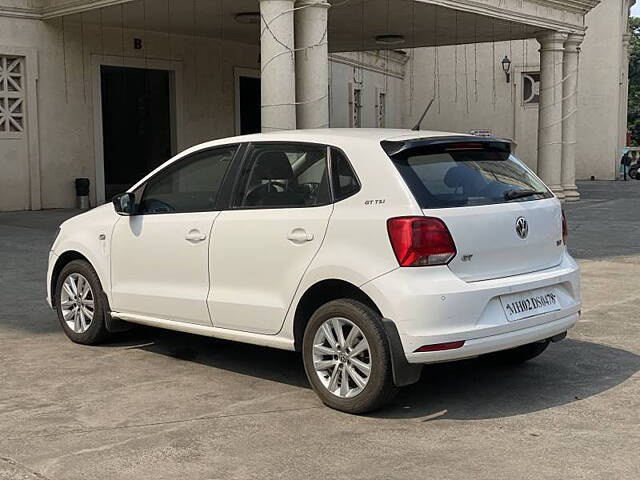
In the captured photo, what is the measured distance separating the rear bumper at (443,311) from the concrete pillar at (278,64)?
829 centimetres

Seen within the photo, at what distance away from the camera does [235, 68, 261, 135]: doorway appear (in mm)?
23281

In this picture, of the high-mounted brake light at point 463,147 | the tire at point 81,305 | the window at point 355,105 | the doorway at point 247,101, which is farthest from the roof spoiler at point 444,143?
the window at point 355,105

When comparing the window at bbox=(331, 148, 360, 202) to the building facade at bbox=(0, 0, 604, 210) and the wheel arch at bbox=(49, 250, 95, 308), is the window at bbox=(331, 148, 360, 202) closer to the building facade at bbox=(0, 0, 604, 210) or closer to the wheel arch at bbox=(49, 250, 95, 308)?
the wheel arch at bbox=(49, 250, 95, 308)

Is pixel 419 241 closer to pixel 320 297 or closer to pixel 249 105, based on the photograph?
pixel 320 297

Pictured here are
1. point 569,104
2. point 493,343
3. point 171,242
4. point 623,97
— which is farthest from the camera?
point 623,97

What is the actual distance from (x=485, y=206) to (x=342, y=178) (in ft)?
2.71

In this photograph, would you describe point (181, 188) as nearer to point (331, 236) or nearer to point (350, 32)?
point (331, 236)

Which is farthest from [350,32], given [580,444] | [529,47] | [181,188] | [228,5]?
[580,444]

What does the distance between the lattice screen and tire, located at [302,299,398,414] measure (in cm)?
1477

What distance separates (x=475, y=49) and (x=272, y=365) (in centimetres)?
3094

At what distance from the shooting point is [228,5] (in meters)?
17.3

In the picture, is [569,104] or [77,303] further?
[569,104]

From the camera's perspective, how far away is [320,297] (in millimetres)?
5184

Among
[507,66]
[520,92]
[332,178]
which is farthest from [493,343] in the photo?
[520,92]
